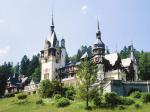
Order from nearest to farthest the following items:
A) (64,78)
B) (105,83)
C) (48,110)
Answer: (48,110) → (105,83) → (64,78)

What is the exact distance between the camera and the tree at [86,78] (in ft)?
213

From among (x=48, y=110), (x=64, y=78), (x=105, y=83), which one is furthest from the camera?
(x=64, y=78)

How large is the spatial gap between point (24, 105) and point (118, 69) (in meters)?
28.8

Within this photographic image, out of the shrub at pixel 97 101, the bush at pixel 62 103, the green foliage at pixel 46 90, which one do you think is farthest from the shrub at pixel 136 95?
the green foliage at pixel 46 90

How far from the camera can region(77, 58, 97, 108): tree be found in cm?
6481

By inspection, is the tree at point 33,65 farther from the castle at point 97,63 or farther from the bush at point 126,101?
the bush at point 126,101

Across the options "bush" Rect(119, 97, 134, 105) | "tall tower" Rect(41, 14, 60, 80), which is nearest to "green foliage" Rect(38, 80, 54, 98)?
"bush" Rect(119, 97, 134, 105)

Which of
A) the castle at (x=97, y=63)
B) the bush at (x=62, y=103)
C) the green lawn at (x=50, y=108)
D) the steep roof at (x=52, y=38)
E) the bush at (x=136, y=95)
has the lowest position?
the green lawn at (x=50, y=108)

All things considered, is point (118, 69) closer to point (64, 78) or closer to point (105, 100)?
point (64, 78)

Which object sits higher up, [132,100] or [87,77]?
[87,77]

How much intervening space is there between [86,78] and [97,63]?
2424cm

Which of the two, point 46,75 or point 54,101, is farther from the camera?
point 46,75

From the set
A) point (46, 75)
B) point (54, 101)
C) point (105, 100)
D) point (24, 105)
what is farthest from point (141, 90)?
point (46, 75)

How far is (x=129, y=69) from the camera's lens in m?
94.2
